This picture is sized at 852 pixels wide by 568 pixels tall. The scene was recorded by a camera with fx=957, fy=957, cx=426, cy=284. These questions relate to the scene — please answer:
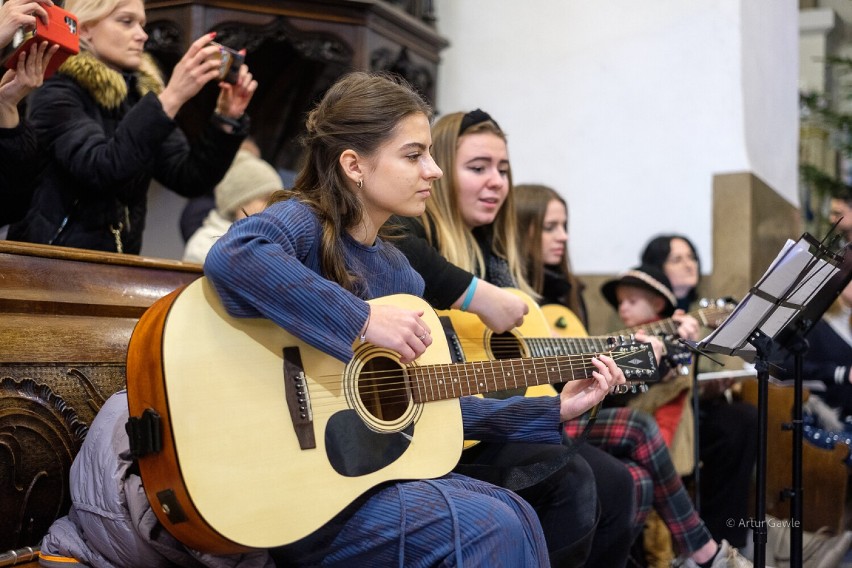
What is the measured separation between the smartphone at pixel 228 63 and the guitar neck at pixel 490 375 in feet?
4.60

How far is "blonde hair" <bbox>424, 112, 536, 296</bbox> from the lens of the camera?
127 inches

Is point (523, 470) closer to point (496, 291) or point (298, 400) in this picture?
point (496, 291)

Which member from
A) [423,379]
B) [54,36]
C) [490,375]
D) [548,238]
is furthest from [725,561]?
[54,36]

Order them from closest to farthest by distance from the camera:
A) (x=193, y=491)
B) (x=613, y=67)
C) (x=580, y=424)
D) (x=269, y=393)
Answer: (x=193, y=491)
(x=269, y=393)
(x=580, y=424)
(x=613, y=67)

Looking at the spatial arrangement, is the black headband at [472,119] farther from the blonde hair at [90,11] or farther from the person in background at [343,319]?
the blonde hair at [90,11]

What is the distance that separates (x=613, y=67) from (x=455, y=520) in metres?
3.77

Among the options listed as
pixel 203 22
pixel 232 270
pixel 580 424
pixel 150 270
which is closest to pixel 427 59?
pixel 203 22

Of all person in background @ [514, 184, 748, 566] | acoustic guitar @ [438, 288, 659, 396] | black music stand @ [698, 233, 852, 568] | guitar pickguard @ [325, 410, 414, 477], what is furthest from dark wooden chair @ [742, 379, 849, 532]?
guitar pickguard @ [325, 410, 414, 477]

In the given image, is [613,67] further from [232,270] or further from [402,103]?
[232,270]

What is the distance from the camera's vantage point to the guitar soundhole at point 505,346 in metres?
3.08

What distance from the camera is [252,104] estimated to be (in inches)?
208

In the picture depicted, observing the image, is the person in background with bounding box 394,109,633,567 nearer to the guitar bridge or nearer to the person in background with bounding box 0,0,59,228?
the guitar bridge

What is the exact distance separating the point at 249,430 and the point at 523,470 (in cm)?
90

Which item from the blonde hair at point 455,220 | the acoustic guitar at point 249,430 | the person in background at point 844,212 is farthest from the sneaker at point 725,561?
the person in background at point 844,212
